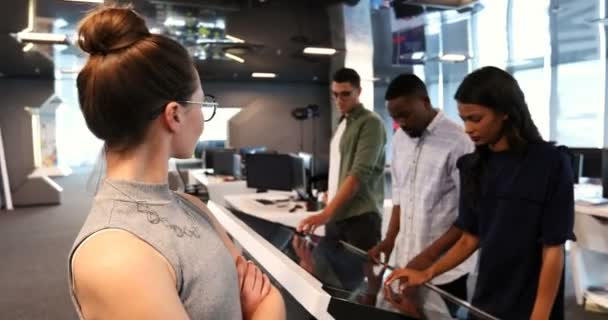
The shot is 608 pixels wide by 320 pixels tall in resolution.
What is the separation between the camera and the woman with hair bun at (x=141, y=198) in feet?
2.07

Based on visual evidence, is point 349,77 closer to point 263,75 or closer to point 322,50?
point 322,50

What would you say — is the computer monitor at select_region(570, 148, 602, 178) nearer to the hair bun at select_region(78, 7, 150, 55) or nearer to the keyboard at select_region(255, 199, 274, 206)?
the keyboard at select_region(255, 199, 274, 206)

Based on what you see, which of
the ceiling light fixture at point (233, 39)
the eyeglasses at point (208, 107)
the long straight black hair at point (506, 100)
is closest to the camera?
the eyeglasses at point (208, 107)

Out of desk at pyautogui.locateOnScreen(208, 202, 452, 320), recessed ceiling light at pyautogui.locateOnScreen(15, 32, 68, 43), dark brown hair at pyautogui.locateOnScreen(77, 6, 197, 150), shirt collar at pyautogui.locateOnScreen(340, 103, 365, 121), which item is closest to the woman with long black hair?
desk at pyautogui.locateOnScreen(208, 202, 452, 320)

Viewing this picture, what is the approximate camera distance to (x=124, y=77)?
722mm

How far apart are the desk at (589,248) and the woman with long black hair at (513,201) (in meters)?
2.49

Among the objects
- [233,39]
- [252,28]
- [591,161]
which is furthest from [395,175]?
[233,39]

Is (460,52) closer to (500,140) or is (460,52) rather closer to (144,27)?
(500,140)

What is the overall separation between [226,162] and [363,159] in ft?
14.9

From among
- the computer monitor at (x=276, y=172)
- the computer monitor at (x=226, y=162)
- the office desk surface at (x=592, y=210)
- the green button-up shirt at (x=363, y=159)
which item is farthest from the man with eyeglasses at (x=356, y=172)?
the computer monitor at (x=226, y=162)

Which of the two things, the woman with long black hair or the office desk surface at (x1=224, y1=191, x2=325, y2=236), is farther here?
the office desk surface at (x1=224, y1=191, x2=325, y2=236)

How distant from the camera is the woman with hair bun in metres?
0.63

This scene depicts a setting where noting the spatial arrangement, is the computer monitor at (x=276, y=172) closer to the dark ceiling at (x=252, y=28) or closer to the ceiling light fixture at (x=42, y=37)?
the dark ceiling at (x=252, y=28)

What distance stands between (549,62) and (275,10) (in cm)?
444
